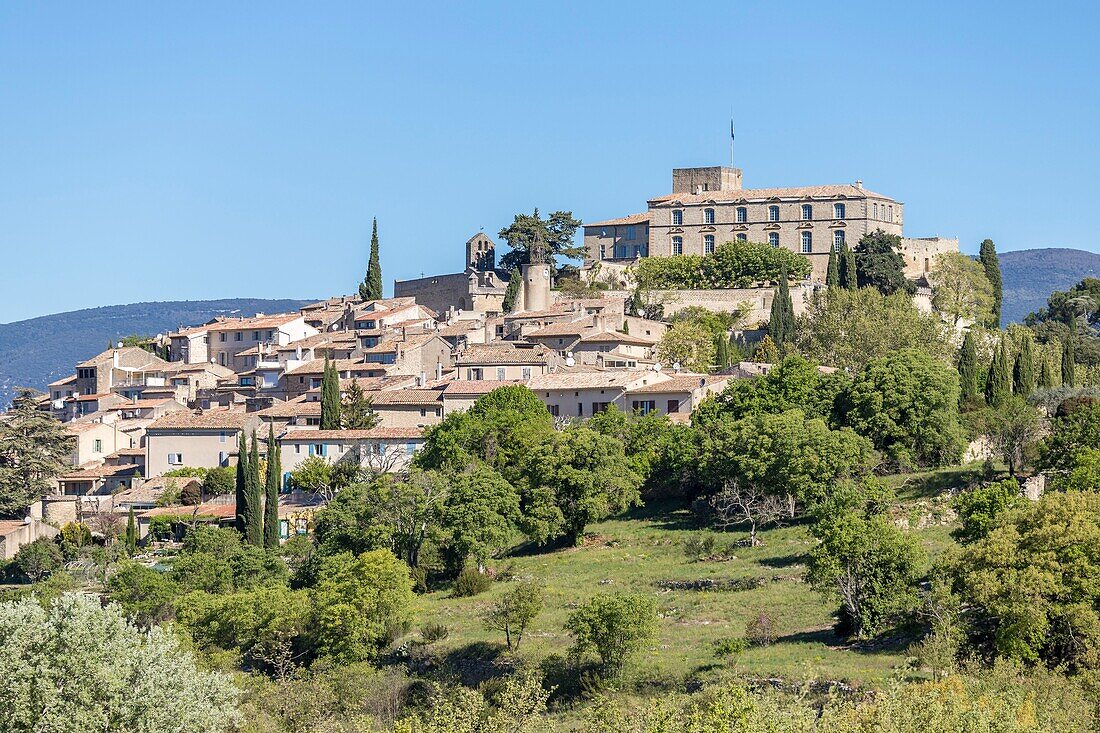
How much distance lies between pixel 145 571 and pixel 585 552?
48.0 feet

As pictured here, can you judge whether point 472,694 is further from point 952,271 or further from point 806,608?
point 952,271

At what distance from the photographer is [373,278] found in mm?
104938

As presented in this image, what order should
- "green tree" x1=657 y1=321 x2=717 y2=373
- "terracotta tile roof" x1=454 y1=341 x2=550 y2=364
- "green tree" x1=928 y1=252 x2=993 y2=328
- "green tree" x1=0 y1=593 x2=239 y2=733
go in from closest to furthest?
"green tree" x1=0 y1=593 x2=239 y2=733 < "terracotta tile roof" x1=454 y1=341 x2=550 y2=364 < "green tree" x1=657 y1=321 x2=717 y2=373 < "green tree" x1=928 y1=252 x2=993 y2=328

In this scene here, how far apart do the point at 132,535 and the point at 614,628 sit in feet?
98.5

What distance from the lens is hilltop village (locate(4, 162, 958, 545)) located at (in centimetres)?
7150

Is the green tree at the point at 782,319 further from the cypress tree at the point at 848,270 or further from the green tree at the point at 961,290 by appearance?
the green tree at the point at 961,290

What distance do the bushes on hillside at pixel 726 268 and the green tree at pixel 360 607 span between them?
152ft

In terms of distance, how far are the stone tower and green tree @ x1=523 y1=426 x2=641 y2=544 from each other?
4790cm

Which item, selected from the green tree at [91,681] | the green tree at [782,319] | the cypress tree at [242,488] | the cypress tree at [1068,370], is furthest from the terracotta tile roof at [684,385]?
the green tree at [91,681]

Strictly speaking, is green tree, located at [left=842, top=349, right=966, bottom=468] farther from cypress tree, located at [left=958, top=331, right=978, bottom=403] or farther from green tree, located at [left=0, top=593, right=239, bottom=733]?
green tree, located at [left=0, top=593, right=239, bottom=733]

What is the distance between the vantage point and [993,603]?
128 ft

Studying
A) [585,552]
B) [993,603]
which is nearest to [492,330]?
[585,552]

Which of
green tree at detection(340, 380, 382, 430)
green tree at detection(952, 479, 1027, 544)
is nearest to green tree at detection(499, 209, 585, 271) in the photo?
green tree at detection(340, 380, 382, 430)

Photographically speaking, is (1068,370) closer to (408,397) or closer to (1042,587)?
(408,397)
